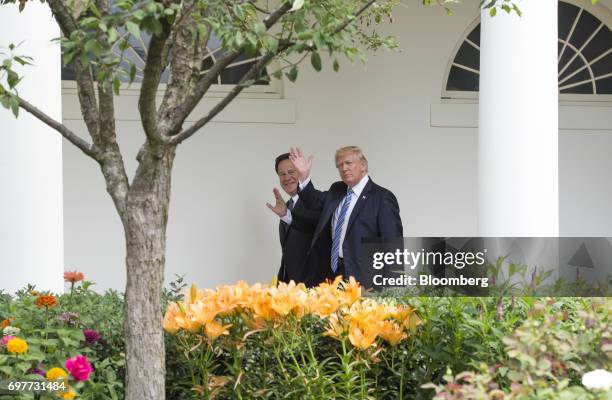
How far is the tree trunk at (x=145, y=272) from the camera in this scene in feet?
11.6

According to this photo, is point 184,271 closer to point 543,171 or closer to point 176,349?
point 543,171

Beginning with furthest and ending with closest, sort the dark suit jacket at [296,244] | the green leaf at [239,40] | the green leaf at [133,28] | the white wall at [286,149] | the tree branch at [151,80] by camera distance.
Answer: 1. the white wall at [286,149]
2. the dark suit jacket at [296,244]
3. the tree branch at [151,80]
4. the green leaf at [239,40]
5. the green leaf at [133,28]

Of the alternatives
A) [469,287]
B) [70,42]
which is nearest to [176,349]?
[469,287]

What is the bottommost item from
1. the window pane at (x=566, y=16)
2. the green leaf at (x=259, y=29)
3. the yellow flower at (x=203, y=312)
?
the yellow flower at (x=203, y=312)

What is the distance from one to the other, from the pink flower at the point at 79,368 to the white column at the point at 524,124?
2976 millimetres

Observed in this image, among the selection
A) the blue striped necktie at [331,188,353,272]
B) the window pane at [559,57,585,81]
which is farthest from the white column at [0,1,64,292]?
the window pane at [559,57,585,81]

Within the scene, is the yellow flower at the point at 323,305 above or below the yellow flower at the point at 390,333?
above

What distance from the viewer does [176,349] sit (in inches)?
167

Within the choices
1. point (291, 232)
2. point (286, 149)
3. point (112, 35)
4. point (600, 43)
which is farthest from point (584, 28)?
point (112, 35)

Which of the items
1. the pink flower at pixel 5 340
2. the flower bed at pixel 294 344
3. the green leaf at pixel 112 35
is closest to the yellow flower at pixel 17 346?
the flower bed at pixel 294 344

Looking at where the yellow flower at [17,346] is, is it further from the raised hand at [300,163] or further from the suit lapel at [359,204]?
the raised hand at [300,163]

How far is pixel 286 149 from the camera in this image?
9.12 meters

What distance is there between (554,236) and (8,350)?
135 inches

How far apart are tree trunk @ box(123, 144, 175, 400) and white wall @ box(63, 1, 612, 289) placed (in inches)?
213
